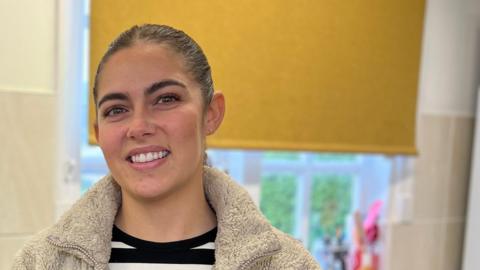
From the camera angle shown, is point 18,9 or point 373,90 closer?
point 18,9

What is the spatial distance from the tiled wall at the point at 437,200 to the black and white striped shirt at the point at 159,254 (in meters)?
1.28

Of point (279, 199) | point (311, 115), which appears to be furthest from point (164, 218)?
point (279, 199)

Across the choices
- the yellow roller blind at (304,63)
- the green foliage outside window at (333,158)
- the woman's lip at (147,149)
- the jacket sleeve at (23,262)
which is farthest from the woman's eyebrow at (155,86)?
the green foliage outside window at (333,158)

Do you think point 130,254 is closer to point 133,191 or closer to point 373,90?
point 133,191

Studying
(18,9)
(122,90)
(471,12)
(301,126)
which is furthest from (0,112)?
(471,12)

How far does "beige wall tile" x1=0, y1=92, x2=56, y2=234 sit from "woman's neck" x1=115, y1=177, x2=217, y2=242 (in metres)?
0.58

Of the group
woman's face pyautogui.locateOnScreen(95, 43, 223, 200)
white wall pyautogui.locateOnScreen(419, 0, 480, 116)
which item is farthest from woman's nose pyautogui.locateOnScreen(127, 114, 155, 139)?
white wall pyautogui.locateOnScreen(419, 0, 480, 116)

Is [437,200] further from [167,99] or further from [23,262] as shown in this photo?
[23,262]

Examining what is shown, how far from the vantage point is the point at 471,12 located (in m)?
2.09

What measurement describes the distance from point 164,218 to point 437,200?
4.95 ft

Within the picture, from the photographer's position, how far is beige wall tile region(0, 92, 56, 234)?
56.2 inches

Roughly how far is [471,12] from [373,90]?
62cm

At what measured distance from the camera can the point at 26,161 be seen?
1.45 meters

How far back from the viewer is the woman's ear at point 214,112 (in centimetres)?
102
